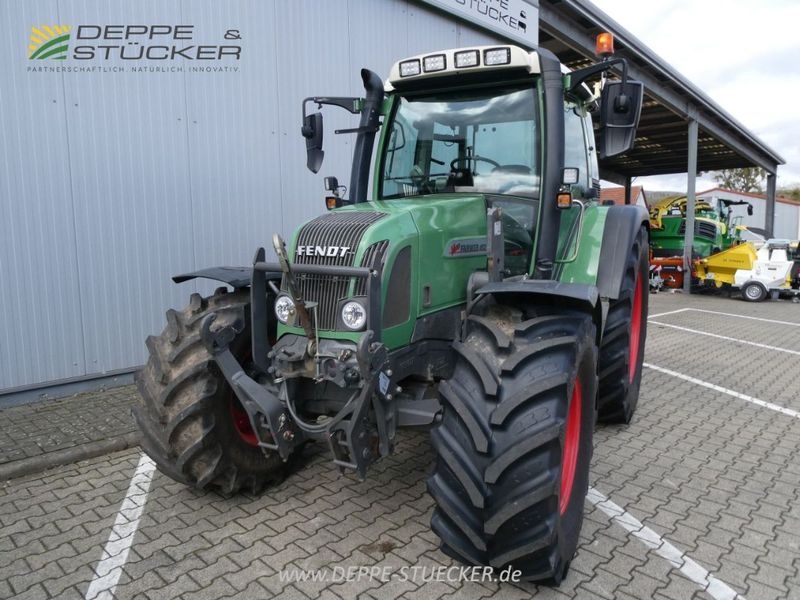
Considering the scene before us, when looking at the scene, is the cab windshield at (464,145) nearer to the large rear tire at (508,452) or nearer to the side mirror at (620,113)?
the side mirror at (620,113)

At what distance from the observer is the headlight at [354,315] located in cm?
275

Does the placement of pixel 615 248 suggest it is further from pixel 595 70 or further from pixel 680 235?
pixel 680 235

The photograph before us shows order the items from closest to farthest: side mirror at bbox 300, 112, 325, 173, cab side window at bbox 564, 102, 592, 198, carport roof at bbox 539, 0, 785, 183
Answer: cab side window at bbox 564, 102, 592, 198, side mirror at bbox 300, 112, 325, 173, carport roof at bbox 539, 0, 785, 183

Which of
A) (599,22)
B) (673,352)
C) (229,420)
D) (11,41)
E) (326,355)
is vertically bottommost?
(673,352)

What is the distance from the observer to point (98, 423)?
15.3 feet

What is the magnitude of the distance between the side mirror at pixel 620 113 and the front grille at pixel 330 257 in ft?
4.40

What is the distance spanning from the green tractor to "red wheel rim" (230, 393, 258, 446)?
14 millimetres

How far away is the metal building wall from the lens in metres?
5.02

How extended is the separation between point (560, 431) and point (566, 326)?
0.55 meters

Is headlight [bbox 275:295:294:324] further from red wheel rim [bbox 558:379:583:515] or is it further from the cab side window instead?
the cab side window

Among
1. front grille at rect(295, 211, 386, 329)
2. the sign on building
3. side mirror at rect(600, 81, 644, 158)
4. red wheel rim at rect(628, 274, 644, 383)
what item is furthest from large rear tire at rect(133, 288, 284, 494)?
the sign on building

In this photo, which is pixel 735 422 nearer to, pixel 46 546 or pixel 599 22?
pixel 46 546

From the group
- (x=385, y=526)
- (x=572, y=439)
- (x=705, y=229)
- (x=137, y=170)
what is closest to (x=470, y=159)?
(x=572, y=439)

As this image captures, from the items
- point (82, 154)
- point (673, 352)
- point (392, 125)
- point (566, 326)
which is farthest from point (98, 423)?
point (673, 352)
